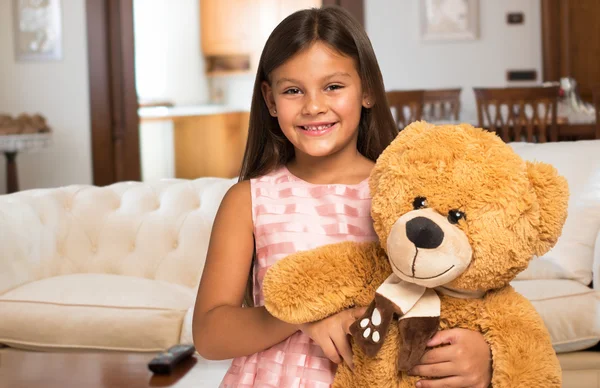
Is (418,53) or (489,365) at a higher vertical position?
(418,53)

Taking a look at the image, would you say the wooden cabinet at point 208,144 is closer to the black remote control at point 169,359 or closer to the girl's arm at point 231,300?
the black remote control at point 169,359

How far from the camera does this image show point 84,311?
88.2 inches

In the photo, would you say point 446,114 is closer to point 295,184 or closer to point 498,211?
point 295,184

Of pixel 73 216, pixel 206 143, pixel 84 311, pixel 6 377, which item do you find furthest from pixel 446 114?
pixel 6 377

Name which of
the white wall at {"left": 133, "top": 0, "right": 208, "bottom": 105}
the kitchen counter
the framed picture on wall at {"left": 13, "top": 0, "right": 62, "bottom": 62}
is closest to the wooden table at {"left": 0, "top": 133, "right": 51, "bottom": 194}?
the framed picture on wall at {"left": 13, "top": 0, "right": 62, "bottom": 62}

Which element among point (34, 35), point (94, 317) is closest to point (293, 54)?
point (94, 317)

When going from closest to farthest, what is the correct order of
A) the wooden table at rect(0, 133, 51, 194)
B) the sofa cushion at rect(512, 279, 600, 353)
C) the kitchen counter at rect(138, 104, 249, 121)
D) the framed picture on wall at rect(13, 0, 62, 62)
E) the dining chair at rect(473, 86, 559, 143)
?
the sofa cushion at rect(512, 279, 600, 353)
the dining chair at rect(473, 86, 559, 143)
the wooden table at rect(0, 133, 51, 194)
the framed picture on wall at rect(13, 0, 62, 62)
the kitchen counter at rect(138, 104, 249, 121)

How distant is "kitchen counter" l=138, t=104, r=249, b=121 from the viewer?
A: 6449 mm

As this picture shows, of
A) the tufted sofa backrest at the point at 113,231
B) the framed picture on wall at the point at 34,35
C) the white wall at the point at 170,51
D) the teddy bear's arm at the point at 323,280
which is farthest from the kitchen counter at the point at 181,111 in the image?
the teddy bear's arm at the point at 323,280

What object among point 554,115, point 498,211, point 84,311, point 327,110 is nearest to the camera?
point 498,211

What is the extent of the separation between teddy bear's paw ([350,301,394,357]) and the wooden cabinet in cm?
599

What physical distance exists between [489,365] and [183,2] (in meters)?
6.97

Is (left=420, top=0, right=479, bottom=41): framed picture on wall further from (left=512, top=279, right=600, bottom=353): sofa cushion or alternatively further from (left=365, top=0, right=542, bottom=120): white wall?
(left=512, top=279, right=600, bottom=353): sofa cushion

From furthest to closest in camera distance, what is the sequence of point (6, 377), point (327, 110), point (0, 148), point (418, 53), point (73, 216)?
point (418, 53)
point (0, 148)
point (73, 216)
point (6, 377)
point (327, 110)
